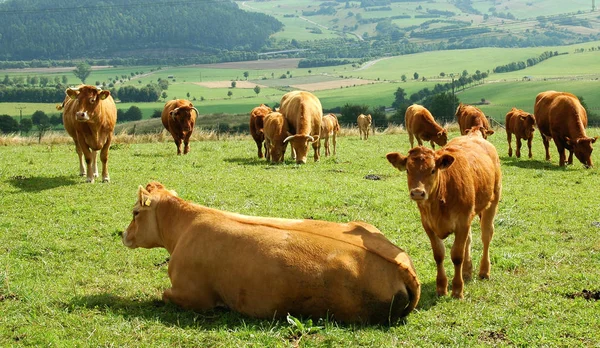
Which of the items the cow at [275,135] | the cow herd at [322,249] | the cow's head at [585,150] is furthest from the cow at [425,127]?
the cow herd at [322,249]

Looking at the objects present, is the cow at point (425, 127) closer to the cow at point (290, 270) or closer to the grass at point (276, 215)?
the grass at point (276, 215)

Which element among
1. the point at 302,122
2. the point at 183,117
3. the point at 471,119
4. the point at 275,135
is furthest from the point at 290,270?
the point at 471,119

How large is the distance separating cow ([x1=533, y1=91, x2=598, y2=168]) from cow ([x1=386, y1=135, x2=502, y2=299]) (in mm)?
13132

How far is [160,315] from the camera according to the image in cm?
875

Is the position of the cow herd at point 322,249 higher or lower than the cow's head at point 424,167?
lower

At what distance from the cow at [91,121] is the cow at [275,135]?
578 cm

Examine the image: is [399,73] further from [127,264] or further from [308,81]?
[127,264]

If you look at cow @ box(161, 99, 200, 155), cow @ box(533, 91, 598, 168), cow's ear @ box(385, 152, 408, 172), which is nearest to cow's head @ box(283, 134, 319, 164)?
cow @ box(161, 99, 200, 155)

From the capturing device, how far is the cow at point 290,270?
8.31m

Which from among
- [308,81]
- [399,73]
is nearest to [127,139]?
[308,81]

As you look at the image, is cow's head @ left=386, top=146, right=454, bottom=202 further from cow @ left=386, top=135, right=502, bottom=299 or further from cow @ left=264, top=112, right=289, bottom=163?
cow @ left=264, top=112, right=289, bottom=163

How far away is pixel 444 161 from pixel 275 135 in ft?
47.7

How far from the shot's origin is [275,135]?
23.2 meters

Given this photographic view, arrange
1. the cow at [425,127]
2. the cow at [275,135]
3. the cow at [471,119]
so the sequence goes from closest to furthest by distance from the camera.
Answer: the cow at [275,135] < the cow at [425,127] < the cow at [471,119]
